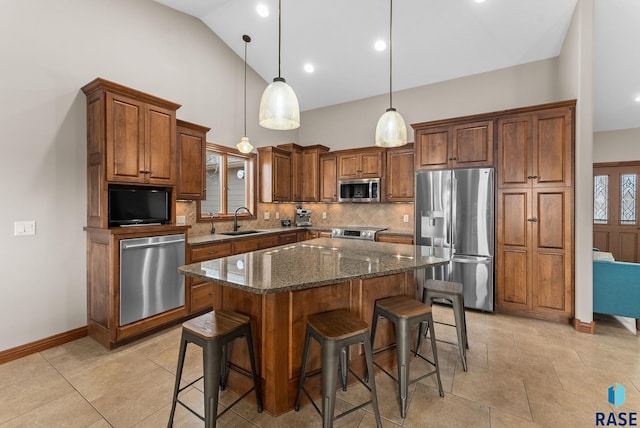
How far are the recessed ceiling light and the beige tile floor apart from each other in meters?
4.24

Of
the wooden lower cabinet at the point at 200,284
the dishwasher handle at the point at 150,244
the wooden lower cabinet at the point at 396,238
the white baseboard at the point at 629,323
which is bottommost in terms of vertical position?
the white baseboard at the point at 629,323

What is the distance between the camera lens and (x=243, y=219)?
4973 mm

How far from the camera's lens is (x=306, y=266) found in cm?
195

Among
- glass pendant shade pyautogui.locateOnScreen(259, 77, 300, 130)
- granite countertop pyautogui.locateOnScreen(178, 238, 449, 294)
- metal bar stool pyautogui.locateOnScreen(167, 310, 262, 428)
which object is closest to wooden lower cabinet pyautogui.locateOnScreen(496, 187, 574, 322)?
granite countertop pyautogui.locateOnScreen(178, 238, 449, 294)

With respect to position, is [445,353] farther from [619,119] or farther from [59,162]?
[619,119]

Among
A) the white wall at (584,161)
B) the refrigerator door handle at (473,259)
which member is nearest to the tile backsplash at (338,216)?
the refrigerator door handle at (473,259)

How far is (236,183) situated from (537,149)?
4372 millimetres

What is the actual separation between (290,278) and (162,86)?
3436 millimetres

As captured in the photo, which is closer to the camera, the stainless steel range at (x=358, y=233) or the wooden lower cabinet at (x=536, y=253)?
the wooden lower cabinet at (x=536, y=253)

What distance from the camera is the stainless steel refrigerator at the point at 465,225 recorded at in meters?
3.57

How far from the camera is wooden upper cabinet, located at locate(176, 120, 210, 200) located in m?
3.64

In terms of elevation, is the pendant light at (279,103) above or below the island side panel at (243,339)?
above

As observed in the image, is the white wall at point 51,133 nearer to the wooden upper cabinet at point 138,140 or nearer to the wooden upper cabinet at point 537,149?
the wooden upper cabinet at point 138,140

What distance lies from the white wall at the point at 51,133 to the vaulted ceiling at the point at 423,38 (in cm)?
95
